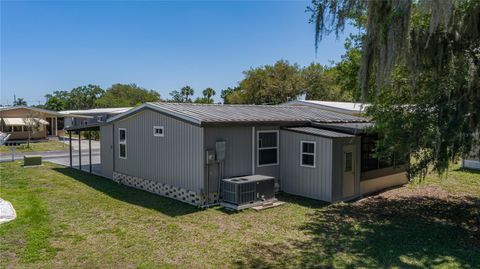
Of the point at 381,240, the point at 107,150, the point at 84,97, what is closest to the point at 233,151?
the point at 381,240

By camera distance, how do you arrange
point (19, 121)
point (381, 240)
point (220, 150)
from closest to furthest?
point (381, 240) < point (220, 150) < point (19, 121)

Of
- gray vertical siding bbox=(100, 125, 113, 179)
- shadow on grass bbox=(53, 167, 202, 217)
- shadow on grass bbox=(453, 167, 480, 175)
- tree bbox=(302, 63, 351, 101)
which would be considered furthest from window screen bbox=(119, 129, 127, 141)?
tree bbox=(302, 63, 351, 101)

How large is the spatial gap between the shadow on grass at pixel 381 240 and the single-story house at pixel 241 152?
4.33ft

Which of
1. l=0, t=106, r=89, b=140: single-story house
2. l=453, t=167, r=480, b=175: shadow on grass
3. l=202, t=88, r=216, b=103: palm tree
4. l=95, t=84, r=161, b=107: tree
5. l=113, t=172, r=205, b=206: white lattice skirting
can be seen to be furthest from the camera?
l=95, t=84, r=161, b=107: tree

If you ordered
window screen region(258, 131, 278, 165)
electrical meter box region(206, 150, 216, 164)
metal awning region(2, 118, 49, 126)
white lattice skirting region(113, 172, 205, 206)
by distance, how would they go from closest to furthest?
1. electrical meter box region(206, 150, 216, 164)
2. white lattice skirting region(113, 172, 205, 206)
3. window screen region(258, 131, 278, 165)
4. metal awning region(2, 118, 49, 126)

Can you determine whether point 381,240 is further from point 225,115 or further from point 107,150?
point 107,150

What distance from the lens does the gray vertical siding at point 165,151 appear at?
30.0 ft

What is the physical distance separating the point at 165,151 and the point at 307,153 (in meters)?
4.14

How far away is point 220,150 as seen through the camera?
359 inches

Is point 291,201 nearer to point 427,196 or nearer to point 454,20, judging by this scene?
point 427,196

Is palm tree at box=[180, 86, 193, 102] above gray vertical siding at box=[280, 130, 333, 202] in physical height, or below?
above

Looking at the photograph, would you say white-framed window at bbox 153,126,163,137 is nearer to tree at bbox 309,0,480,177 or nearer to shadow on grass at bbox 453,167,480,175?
tree at bbox 309,0,480,177

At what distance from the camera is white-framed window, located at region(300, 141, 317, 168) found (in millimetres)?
9828

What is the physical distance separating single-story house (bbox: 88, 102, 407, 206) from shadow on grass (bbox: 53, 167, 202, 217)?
0.31m
